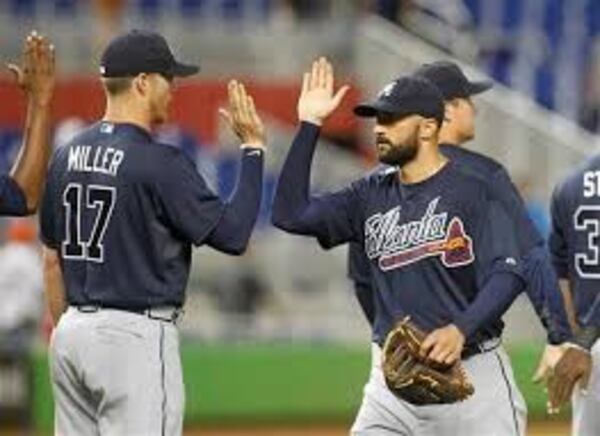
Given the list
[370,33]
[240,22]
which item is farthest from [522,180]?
[240,22]

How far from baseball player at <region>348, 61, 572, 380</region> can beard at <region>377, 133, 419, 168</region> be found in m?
0.23

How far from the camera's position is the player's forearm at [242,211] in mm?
7613

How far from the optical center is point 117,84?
7.77 meters

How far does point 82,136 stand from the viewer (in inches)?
308

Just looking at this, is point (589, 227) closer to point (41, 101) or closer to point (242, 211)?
point (242, 211)

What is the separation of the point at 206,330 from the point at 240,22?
13.6ft

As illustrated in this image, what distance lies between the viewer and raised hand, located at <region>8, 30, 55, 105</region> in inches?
305

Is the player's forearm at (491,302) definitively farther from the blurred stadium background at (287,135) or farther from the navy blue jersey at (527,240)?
the blurred stadium background at (287,135)

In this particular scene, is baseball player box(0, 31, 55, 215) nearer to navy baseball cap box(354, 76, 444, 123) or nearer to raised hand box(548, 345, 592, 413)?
navy baseball cap box(354, 76, 444, 123)

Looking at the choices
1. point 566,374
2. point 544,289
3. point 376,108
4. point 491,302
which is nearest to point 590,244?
point 566,374

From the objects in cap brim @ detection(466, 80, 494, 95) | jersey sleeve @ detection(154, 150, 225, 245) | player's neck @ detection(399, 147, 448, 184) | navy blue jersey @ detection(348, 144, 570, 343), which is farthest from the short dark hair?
cap brim @ detection(466, 80, 494, 95)

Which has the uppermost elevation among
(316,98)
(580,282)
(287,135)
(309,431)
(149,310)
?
(316,98)

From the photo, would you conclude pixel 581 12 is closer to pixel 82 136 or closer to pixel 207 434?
pixel 207 434

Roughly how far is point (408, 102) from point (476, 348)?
0.92m
